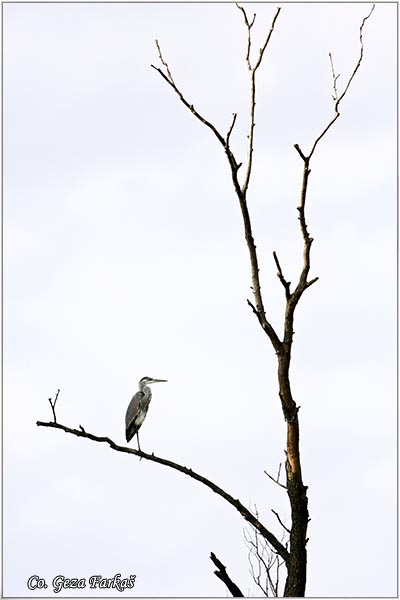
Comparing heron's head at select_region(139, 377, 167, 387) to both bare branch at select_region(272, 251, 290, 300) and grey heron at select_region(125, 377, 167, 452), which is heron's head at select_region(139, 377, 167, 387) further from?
bare branch at select_region(272, 251, 290, 300)

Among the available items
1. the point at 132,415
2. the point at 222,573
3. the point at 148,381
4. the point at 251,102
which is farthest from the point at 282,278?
the point at 148,381

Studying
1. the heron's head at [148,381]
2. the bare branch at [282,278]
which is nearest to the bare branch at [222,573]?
the bare branch at [282,278]

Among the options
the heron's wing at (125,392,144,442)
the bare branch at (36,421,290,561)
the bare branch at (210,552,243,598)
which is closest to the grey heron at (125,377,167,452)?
the heron's wing at (125,392,144,442)

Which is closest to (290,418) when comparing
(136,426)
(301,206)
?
(301,206)

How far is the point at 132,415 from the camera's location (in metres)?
12.6

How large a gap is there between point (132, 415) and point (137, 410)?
13 cm

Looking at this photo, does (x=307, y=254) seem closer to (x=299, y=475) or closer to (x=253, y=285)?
(x=253, y=285)

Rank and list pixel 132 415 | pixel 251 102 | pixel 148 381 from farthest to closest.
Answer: pixel 148 381
pixel 132 415
pixel 251 102

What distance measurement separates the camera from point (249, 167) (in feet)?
21.3

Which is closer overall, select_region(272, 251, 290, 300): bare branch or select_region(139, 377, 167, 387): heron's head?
select_region(272, 251, 290, 300): bare branch

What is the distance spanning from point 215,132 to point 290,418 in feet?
7.11

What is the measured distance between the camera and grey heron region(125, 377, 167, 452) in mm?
12461

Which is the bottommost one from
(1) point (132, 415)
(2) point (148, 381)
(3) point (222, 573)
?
(3) point (222, 573)

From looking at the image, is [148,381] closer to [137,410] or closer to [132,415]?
[137,410]
